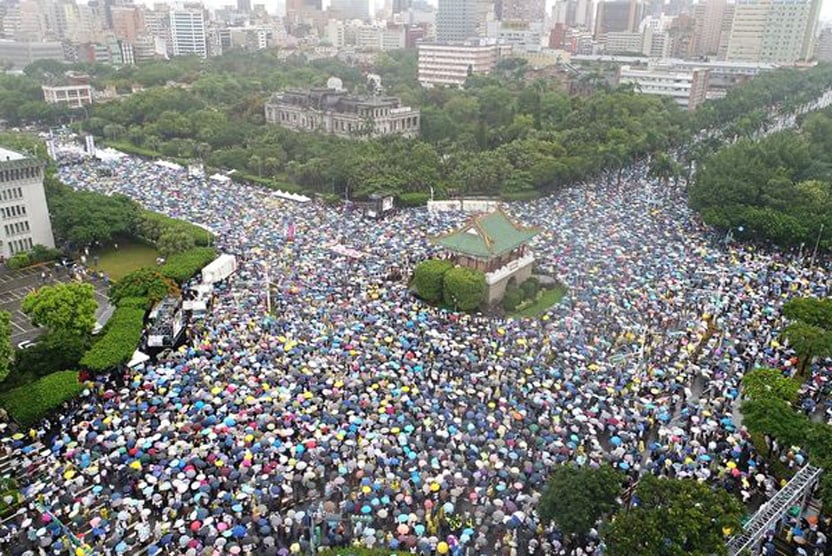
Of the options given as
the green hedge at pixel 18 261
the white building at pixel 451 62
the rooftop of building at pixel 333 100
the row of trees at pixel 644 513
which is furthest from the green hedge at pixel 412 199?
the white building at pixel 451 62

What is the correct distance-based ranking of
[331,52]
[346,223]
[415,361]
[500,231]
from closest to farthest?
1. [415,361]
2. [500,231]
3. [346,223]
4. [331,52]

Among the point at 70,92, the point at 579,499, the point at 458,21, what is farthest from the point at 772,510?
the point at 458,21

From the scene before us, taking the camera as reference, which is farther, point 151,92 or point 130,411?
point 151,92

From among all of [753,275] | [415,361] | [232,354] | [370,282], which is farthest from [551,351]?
[753,275]

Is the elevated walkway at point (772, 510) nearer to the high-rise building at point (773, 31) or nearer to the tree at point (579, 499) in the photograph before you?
the tree at point (579, 499)

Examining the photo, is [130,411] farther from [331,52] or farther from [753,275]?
[331,52]
